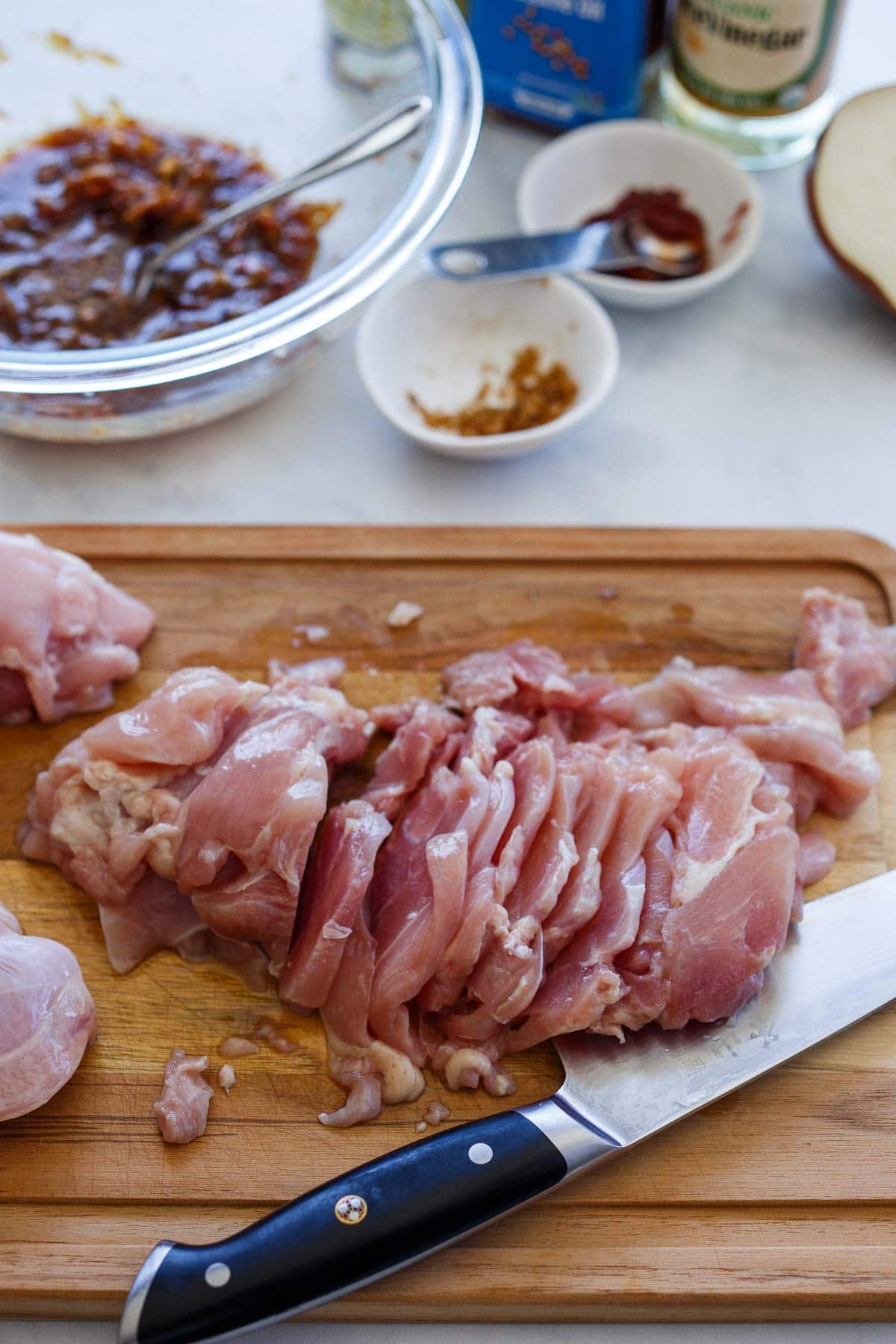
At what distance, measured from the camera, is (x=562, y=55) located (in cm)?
388

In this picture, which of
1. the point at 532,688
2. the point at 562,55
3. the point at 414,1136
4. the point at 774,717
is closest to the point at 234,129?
the point at 562,55

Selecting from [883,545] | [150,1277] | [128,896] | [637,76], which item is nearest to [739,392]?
[883,545]

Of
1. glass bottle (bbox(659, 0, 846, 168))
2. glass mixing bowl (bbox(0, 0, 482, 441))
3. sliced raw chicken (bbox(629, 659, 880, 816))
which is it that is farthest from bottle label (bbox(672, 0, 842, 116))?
sliced raw chicken (bbox(629, 659, 880, 816))

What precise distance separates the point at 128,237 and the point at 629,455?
5.26 feet

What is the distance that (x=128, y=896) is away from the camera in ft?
8.53

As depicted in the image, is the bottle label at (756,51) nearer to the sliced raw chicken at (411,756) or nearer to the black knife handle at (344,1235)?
the sliced raw chicken at (411,756)

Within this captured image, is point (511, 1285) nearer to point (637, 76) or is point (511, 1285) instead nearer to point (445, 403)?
point (445, 403)

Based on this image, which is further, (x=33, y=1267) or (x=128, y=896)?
(x=128, y=896)

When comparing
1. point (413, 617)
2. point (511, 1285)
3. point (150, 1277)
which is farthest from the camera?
point (413, 617)

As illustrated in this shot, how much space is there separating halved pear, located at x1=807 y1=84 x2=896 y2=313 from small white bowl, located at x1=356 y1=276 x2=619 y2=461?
0.74 metres

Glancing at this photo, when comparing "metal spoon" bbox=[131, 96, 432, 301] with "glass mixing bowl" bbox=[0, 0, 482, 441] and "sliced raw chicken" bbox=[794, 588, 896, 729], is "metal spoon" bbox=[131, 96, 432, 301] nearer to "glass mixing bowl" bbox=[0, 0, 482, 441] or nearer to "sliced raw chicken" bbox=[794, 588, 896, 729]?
"glass mixing bowl" bbox=[0, 0, 482, 441]

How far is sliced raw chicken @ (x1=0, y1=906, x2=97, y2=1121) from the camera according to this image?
7.52 ft

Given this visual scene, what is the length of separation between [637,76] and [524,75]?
0.36 meters

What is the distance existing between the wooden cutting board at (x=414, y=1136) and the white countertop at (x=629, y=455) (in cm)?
50
